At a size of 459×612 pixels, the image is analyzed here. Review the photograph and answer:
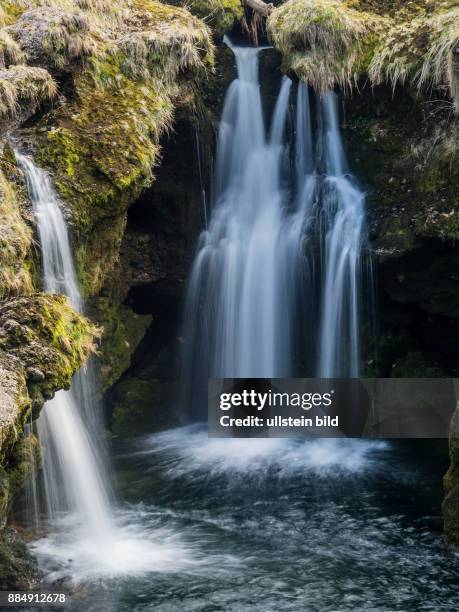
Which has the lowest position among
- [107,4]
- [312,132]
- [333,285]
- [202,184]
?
[333,285]

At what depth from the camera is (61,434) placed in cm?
786

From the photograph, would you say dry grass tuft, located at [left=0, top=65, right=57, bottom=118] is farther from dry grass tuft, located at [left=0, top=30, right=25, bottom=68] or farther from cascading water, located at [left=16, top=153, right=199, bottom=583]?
cascading water, located at [left=16, top=153, right=199, bottom=583]

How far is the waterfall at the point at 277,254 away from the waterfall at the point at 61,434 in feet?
13.4

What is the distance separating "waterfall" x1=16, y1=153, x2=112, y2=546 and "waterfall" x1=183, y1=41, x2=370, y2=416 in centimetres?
409

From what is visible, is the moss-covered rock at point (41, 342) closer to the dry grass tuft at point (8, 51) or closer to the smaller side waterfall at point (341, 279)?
the dry grass tuft at point (8, 51)

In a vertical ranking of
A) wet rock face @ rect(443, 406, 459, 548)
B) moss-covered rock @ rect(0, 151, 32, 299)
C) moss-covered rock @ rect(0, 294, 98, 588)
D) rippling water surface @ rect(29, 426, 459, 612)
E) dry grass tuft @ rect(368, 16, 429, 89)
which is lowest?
rippling water surface @ rect(29, 426, 459, 612)

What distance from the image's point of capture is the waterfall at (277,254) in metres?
11.2

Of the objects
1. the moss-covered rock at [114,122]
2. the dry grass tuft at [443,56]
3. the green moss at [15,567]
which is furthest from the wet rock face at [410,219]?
the green moss at [15,567]

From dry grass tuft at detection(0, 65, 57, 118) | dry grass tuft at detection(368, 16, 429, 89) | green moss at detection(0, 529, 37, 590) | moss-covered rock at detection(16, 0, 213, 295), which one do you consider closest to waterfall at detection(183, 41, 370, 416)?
dry grass tuft at detection(368, 16, 429, 89)

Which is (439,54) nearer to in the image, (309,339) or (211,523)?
(309,339)

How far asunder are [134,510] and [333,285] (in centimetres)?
476

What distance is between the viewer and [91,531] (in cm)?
770

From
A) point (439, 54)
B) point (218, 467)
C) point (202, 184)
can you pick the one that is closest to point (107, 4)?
point (202, 184)

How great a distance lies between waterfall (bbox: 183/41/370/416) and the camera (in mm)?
11219
